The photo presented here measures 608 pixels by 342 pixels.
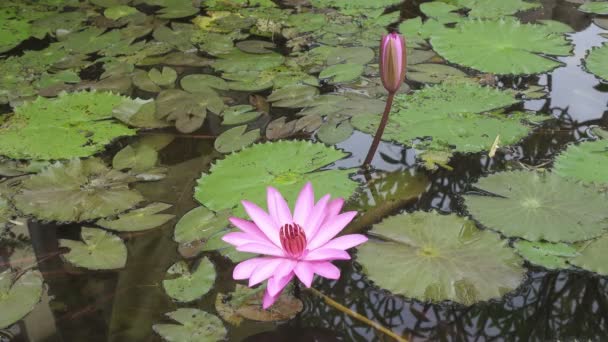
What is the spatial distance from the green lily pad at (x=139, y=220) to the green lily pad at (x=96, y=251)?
0.11 ft

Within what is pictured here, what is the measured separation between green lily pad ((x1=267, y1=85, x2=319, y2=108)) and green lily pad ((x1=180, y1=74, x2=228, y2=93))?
22 cm

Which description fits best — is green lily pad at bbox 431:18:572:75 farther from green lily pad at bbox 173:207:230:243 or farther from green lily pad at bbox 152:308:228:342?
green lily pad at bbox 152:308:228:342

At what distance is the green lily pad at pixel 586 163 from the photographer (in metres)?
1.76

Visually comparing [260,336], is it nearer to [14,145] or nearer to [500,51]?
[14,145]

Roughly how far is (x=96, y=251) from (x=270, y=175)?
510 millimetres

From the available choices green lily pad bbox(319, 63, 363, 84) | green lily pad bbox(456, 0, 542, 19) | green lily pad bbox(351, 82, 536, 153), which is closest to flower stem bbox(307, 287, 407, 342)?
green lily pad bbox(351, 82, 536, 153)

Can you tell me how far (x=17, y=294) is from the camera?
152 centimetres

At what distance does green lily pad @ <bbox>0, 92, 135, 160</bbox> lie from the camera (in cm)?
206

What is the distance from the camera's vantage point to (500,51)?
249cm

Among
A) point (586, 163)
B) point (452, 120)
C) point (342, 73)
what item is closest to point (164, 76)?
point (342, 73)

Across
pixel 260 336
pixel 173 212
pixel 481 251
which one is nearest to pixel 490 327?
pixel 481 251

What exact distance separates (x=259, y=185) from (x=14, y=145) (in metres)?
0.88

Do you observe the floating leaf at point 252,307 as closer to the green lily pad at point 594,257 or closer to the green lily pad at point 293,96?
the green lily pad at point 594,257

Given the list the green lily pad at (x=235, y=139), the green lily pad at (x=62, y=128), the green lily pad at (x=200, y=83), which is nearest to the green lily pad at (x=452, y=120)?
the green lily pad at (x=235, y=139)
